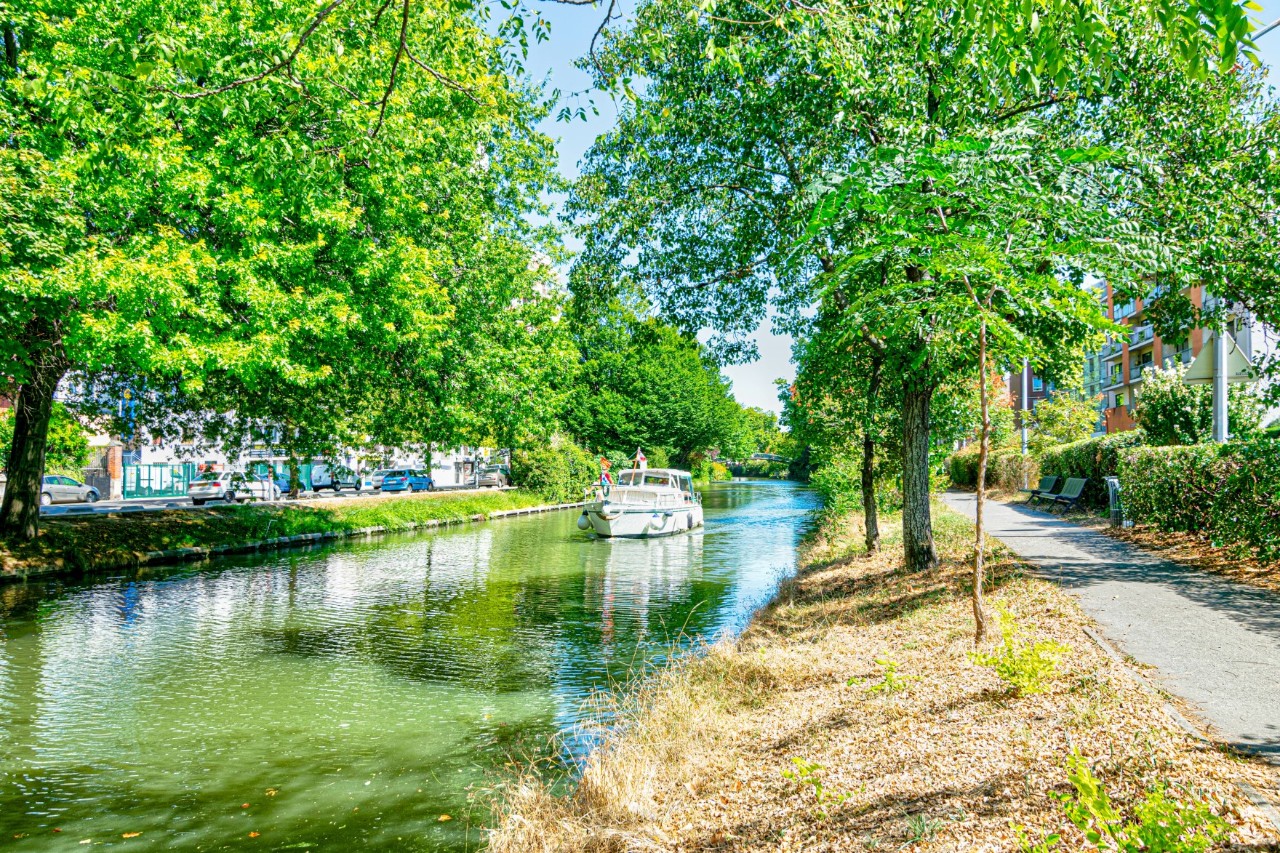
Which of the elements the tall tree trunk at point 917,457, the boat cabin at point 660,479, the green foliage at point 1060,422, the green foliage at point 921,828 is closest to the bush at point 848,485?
the tall tree trunk at point 917,457

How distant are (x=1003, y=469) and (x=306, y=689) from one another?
3198 cm

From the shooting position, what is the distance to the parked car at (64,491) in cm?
3634

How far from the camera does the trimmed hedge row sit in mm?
32250

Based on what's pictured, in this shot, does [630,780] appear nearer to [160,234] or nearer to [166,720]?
[166,720]

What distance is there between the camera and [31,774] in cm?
762

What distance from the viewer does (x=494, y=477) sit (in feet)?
184

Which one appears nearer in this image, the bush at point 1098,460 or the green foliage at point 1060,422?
the bush at point 1098,460

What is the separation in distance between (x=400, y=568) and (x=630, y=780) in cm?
1678

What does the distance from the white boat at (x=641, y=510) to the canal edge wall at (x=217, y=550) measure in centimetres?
747

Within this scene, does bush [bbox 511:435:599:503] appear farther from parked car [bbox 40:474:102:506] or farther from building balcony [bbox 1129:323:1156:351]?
building balcony [bbox 1129:323:1156:351]

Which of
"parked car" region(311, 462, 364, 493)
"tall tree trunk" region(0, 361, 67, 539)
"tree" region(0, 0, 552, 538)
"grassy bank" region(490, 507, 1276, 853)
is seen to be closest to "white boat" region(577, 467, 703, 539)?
"tree" region(0, 0, 552, 538)

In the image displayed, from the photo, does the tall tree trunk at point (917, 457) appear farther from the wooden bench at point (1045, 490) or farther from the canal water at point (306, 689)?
the wooden bench at point (1045, 490)

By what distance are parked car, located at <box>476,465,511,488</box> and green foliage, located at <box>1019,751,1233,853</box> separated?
1777 inches

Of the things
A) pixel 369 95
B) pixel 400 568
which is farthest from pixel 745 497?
pixel 369 95
